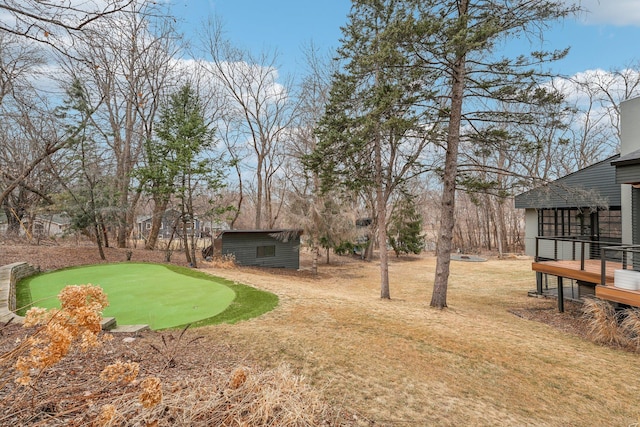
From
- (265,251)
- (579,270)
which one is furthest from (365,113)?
(265,251)

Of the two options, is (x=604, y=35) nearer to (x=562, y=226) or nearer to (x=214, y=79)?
(x=562, y=226)

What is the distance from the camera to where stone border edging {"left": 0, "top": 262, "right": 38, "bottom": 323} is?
4.49 m

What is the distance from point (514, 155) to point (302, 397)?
8.99 metres

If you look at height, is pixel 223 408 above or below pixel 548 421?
above

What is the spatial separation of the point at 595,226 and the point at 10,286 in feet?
53.5

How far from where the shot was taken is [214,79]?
848 inches

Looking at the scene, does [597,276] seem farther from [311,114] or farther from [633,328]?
[311,114]

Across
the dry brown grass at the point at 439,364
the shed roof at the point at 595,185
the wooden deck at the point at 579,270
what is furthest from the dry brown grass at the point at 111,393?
the shed roof at the point at 595,185

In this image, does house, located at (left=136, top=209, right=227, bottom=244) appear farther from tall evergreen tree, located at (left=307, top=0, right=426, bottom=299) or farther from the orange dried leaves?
the orange dried leaves

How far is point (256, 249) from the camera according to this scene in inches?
646

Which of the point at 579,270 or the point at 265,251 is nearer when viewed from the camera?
the point at 579,270

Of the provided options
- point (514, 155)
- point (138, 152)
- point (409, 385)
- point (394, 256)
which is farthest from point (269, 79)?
point (409, 385)

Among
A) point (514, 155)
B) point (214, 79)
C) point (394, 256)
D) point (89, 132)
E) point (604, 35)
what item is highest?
point (214, 79)

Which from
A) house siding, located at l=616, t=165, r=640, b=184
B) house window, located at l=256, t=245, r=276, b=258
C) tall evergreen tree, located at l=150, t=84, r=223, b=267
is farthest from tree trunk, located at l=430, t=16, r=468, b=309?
house window, located at l=256, t=245, r=276, b=258
